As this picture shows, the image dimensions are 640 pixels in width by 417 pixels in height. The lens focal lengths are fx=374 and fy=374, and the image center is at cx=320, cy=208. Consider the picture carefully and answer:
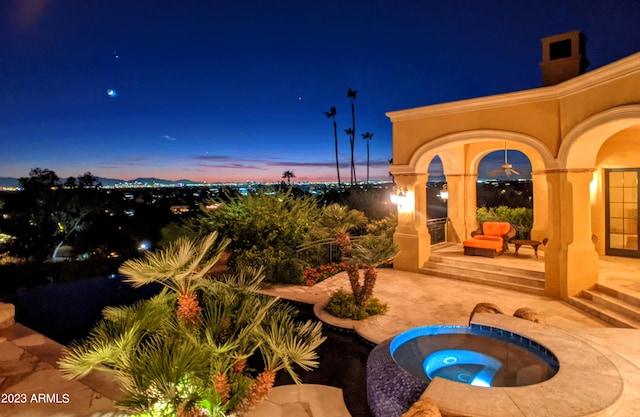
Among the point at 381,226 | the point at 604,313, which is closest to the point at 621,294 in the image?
the point at 604,313

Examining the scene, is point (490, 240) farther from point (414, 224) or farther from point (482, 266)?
point (414, 224)

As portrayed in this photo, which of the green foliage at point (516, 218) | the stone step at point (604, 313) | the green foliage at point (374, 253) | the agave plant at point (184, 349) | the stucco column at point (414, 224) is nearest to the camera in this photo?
the agave plant at point (184, 349)

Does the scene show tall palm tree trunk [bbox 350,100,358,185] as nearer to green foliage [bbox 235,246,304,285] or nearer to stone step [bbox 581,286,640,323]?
green foliage [bbox 235,246,304,285]

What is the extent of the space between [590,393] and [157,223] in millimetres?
27833

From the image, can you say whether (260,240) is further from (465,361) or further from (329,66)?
(329,66)

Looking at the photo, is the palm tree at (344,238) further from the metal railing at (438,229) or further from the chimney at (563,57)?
the chimney at (563,57)

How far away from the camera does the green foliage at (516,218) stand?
44.9ft

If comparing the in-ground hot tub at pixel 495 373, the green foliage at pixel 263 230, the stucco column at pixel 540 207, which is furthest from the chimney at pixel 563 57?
the green foliage at pixel 263 230

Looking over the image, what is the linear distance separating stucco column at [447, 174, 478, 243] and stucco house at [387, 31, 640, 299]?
29.4 inches

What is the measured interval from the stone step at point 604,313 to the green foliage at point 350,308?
13.4 feet

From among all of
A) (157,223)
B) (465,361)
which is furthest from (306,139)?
(465,361)

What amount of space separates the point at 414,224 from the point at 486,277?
97.6 inches

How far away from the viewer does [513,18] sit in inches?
594

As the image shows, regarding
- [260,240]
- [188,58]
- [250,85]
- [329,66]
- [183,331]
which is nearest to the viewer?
[183,331]
